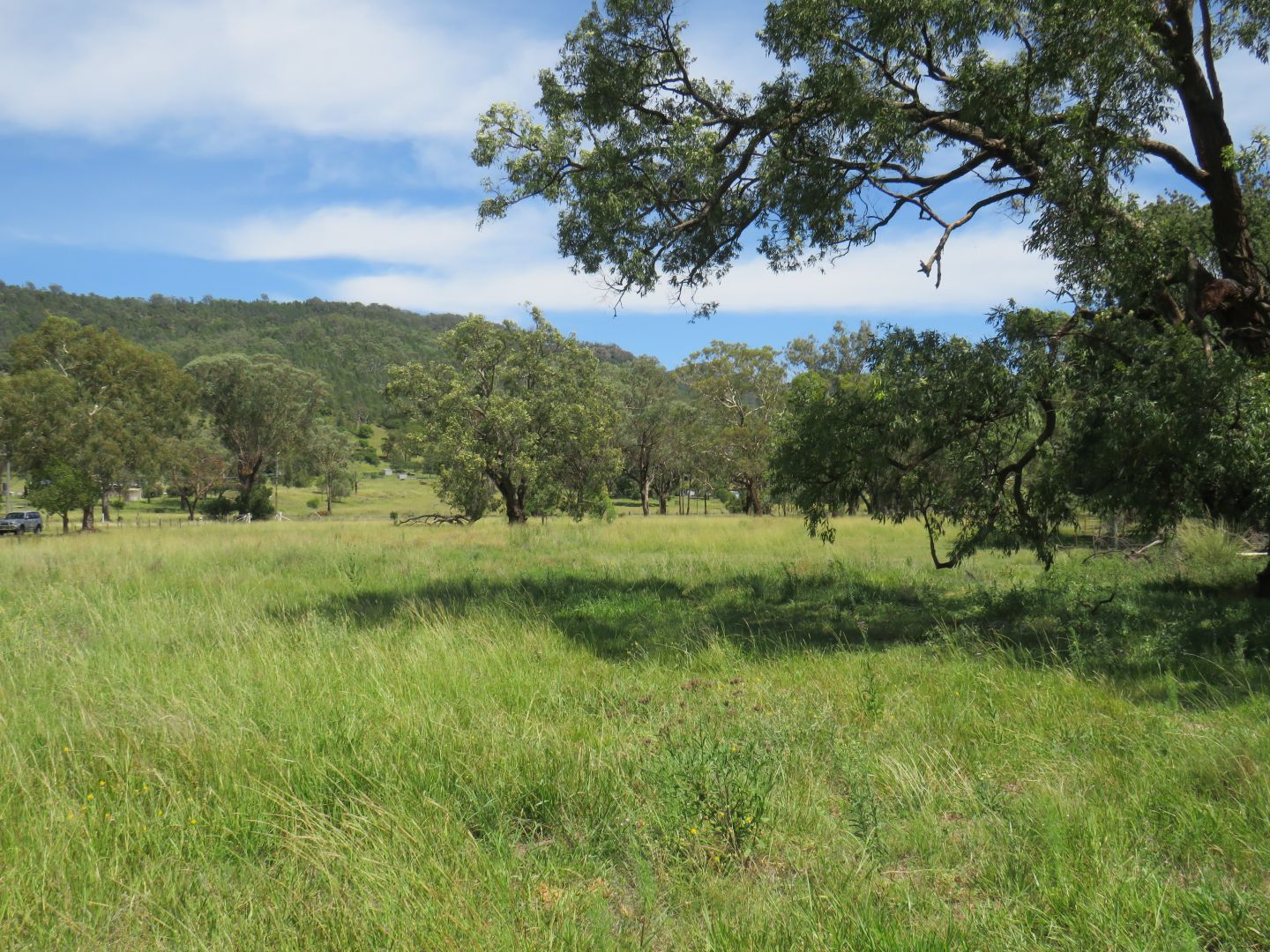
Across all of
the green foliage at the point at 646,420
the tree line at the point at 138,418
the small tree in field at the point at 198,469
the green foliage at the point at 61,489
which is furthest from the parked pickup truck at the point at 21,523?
the green foliage at the point at 646,420

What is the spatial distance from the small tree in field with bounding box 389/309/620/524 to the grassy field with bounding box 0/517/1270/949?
20518 mm

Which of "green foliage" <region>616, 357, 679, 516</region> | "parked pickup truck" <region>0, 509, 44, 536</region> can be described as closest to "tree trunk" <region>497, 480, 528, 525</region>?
"parked pickup truck" <region>0, 509, 44, 536</region>

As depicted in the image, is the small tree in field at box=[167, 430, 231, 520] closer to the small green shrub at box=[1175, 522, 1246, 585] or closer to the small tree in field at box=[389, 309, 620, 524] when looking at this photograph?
the small tree in field at box=[389, 309, 620, 524]

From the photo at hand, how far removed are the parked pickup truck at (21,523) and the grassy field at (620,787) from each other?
4497cm

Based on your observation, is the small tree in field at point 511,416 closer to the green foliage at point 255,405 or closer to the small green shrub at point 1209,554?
the small green shrub at point 1209,554

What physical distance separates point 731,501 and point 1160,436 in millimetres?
50752

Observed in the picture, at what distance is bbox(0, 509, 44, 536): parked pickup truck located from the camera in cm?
4278

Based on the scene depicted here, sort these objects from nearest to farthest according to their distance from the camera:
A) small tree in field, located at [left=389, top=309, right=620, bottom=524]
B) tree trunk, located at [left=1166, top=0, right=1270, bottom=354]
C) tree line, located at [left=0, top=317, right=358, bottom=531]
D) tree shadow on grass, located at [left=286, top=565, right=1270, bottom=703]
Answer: tree shadow on grass, located at [left=286, top=565, right=1270, bottom=703], tree trunk, located at [left=1166, top=0, right=1270, bottom=354], small tree in field, located at [left=389, top=309, right=620, bottom=524], tree line, located at [left=0, top=317, right=358, bottom=531]

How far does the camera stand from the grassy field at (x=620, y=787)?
277 centimetres

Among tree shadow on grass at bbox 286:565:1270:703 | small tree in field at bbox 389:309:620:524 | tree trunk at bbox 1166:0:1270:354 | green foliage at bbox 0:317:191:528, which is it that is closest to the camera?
tree shadow on grass at bbox 286:565:1270:703

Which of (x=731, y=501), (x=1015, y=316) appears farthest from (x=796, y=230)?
→ (x=731, y=501)

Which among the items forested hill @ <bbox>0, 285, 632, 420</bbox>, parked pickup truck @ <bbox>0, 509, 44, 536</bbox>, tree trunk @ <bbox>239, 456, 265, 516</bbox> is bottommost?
parked pickup truck @ <bbox>0, 509, 44, 536</bbox>

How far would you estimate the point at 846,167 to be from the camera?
8.95 metres

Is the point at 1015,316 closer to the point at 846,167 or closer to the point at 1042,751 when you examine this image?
the point at 846,167
